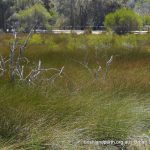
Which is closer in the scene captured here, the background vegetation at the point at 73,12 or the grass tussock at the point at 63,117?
the grass tussock at the point at 63,117

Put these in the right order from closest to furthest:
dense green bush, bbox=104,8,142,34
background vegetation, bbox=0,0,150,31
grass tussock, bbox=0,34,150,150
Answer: grass tussock, bbox=0,34,150,150
dense green bush, bbox=104,8,142,34
background vegetation, bbox=0,0,150,31

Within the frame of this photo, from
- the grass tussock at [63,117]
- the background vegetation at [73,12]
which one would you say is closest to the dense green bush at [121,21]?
the background vegetation at [73,12]

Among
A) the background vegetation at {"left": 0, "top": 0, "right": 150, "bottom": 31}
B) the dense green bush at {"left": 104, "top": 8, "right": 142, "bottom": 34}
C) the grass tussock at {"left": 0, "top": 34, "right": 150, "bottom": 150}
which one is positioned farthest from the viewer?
the background vegetation at {"left": 0, "top": 0, "right": 150, "bottom": 31}

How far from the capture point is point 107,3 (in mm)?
59906

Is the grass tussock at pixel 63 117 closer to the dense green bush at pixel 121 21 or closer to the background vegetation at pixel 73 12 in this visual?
the dense green bush at pixel 121 21

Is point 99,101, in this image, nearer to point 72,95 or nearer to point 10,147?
point 72,95

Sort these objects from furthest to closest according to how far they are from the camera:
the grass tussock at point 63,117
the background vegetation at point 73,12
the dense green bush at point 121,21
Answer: the background vegetation at point 73,12
the dense green bush at point 121,21
the grass tussock at point 63,117

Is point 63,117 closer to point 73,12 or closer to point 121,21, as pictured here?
point 121,21

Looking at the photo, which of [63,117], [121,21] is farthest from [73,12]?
[63,117]

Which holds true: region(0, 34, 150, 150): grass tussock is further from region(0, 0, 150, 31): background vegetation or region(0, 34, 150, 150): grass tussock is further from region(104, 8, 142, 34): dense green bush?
region(0, 0, 150, 31): background vegetation

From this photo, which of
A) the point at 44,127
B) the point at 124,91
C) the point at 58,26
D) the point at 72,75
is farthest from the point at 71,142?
the point at 58,26

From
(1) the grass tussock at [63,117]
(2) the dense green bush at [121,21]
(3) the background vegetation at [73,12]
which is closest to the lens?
(1) the grass tussock at [63,117]

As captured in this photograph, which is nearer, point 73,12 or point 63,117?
point 63,117

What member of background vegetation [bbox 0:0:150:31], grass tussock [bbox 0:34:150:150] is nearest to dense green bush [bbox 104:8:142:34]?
background vegetation [bbox 0:0:150:31]
